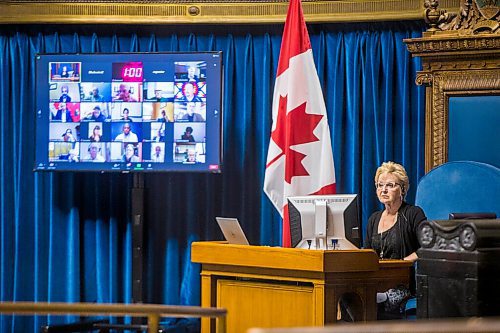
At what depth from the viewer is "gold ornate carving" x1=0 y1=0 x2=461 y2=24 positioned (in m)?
6.70

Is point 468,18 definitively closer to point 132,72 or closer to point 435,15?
point 435,15

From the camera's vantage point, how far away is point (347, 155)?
22.4 ft

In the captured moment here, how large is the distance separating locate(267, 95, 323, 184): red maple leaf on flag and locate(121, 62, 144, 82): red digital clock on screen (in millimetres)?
1028

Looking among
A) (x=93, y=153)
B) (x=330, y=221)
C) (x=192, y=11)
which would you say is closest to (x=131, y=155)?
(x=93, y=153)

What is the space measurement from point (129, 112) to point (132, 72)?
269mm

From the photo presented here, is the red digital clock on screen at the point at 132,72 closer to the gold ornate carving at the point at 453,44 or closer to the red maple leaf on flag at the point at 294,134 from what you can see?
the red maple leaf on flag at the point at 294,134

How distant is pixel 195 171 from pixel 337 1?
153 cm

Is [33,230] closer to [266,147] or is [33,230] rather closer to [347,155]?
[266,147]

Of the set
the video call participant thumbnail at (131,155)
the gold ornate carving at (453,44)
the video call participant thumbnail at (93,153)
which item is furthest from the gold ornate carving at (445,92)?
the video call participant thumbnail at (93,153)

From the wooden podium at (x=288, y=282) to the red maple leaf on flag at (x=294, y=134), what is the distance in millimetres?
1301

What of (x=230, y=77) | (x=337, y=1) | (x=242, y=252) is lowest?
(x=242, y=252)

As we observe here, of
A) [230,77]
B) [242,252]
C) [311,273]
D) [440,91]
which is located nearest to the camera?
[311,273]

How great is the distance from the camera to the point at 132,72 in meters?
6.61

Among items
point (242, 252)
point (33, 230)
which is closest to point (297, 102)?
point (242, 252)
